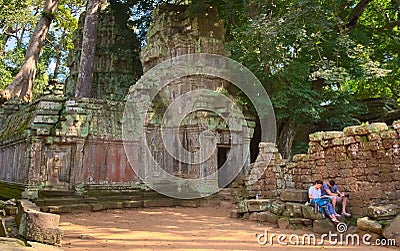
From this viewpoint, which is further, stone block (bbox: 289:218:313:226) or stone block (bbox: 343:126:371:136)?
stone block (bbox: 343:126:371:136)

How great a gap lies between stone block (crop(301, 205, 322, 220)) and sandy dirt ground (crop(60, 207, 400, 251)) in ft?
1.43

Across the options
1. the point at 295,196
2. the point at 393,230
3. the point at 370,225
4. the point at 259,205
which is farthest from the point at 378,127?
the point at 259,205

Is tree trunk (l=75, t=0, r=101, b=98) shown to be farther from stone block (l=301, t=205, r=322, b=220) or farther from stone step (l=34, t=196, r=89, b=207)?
stone block (l=301, t=205, r=322, b=220)

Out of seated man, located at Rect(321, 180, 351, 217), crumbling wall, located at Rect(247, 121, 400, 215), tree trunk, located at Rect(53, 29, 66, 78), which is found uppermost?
tree trunk, located at Rect(53, 29, 66, 78)

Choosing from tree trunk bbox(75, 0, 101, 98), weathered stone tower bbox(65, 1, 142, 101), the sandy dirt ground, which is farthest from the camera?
weathered stone tower bbox(65, 1, 142, 101)

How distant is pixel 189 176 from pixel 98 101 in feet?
15.4

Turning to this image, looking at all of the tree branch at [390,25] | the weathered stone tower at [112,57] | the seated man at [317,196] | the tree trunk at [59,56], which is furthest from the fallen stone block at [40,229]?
the tree trunk at [59,56]

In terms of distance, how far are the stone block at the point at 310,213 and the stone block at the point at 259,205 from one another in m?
1.38

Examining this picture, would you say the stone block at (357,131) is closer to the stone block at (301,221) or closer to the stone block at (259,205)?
the stone block at (301,221)

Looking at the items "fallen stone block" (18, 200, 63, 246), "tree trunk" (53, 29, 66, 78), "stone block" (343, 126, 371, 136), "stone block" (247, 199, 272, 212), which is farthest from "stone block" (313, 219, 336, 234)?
"tree trunk" (53, 29, 66, 78)

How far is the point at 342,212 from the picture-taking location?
8.79 metres

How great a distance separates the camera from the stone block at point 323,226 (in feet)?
27.0

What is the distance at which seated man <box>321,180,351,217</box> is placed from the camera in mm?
8742

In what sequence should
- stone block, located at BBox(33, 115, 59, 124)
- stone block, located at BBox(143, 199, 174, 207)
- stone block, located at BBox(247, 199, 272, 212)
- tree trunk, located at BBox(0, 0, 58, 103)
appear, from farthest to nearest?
tree trunk, located at BBox(0, 0, 58, 103) < stone block, located at BBox(143, 199, 174, 207) < stone block, located at BBox(33, 115, 59, 124) < stone block, located at BBox(247, 199, 272, 212)
